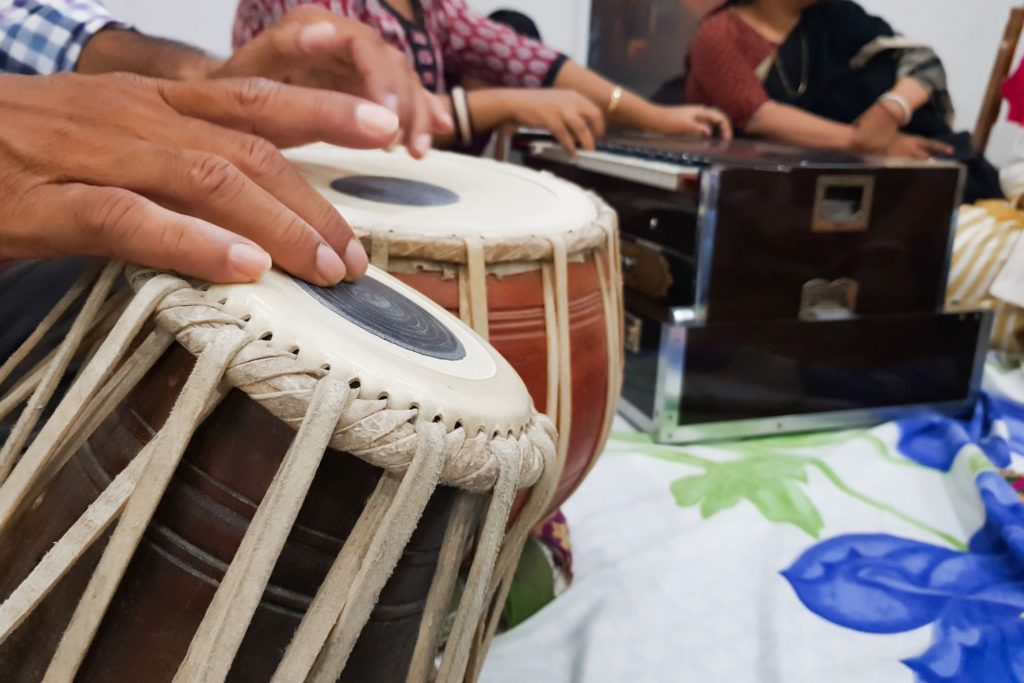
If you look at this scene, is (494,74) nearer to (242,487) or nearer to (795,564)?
(795,564)

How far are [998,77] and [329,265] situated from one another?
282 centimetres

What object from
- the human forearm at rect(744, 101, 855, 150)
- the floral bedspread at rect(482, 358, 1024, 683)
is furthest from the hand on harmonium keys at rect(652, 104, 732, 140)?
the floral bedspread at rect(482, 358, 1024, 683)

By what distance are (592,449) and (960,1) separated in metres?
2.65

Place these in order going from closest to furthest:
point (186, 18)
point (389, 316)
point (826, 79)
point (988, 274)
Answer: point (389, 316) < point (988, 274) < point (186, 18) < point (826, 79)

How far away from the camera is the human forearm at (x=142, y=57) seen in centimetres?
97

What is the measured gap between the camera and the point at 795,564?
1.17m

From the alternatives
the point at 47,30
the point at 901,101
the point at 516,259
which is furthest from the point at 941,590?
the point at 901,101

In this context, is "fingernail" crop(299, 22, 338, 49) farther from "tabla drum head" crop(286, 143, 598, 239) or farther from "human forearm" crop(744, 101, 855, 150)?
"human forearm" crop(744, 101, 855, 150)

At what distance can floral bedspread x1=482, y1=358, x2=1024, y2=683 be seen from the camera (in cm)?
97

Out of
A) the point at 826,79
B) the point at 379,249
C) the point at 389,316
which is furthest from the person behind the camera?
the point at 826,79

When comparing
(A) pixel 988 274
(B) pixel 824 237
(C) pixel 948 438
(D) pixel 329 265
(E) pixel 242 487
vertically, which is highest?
(D) pixel 329 265

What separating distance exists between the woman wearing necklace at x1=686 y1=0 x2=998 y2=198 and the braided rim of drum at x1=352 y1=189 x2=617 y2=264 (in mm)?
1668

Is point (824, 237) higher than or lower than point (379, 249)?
lower

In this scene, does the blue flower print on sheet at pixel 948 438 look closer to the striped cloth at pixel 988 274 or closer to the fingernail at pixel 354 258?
the striped cloth at pixel 988 274
